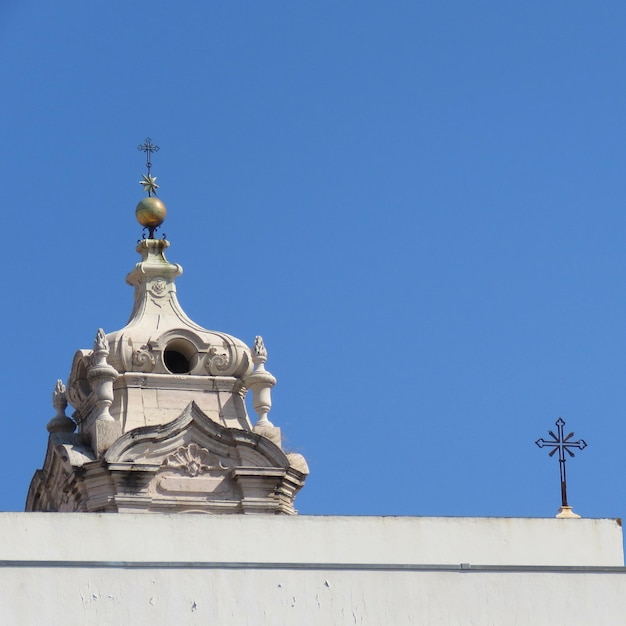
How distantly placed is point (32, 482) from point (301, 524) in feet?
45.2

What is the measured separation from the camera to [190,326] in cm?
5344

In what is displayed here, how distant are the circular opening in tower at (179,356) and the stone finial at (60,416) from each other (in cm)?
181

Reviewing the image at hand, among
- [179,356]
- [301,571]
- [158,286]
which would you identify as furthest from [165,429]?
[301,571]

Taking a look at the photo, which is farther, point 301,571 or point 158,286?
point 158,286

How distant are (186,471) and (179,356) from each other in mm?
2890

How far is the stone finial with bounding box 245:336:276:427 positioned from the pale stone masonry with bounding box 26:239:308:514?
16 mm

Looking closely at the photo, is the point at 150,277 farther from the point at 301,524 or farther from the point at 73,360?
the point at 301,524

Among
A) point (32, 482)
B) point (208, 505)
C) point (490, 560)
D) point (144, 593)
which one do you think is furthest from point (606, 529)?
point (32, 482)

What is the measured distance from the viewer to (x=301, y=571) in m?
38.6

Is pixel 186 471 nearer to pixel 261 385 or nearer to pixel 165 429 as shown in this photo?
pixel 165 429

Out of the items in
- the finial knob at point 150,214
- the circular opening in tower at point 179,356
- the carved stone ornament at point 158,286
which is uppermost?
the finial knob at point 150,214

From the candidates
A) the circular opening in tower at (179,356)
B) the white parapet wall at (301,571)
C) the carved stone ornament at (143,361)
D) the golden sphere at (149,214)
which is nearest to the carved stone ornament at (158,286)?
the golden sphere at (149,214)

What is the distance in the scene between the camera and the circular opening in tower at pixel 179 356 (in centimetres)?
5294

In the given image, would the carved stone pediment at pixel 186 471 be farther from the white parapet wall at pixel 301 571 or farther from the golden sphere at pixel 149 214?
the white parapet wall at pixel 301 571
